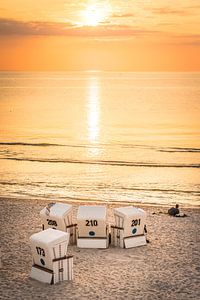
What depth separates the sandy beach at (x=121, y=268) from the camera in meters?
11.1

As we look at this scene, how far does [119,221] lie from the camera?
14.0m

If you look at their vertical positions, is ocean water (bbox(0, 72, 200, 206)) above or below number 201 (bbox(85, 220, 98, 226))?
above

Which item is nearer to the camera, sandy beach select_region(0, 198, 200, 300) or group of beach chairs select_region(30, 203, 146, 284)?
sandy beach select_region(0, 198, 200, 300)

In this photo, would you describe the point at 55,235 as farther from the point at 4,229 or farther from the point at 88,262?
the point at 4,229

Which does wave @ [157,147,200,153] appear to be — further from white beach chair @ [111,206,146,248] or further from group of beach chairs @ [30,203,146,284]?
group of beach chairs @ [30,203,146,284]

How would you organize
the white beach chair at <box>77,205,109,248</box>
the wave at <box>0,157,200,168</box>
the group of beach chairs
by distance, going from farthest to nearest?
the wave at <box>0,157,200,168</box>, the group of beach chairs, the white beach chair at <box>77,205,109,248</box>

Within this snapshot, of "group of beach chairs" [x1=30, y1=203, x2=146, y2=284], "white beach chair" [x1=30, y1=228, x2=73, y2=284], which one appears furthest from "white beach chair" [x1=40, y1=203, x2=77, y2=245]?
"white beach chair" [x1=30, y1=228, x2=73, y2=284]

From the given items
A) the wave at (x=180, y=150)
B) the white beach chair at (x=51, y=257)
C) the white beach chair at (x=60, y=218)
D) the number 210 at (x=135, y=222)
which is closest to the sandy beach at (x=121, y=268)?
the white beach chair at (x=51, y=257)

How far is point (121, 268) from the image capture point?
12.5m

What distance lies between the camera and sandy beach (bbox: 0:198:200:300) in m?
11.1

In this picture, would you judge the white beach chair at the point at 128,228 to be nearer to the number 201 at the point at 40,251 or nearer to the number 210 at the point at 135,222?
the number 210 at the point at 135,222

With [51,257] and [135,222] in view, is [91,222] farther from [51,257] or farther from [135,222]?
[51,257]

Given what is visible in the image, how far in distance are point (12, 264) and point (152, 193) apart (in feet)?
39.7

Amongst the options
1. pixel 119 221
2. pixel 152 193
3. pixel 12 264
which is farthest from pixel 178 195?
pixel 12 264
